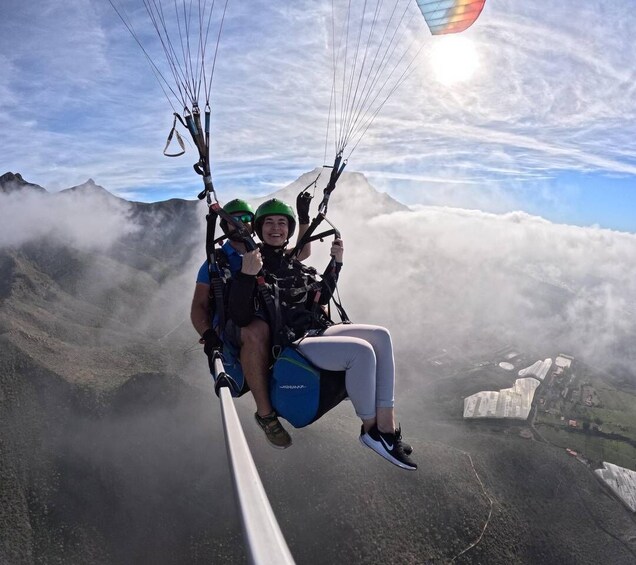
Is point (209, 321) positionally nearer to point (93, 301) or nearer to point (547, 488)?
point (547, 488)

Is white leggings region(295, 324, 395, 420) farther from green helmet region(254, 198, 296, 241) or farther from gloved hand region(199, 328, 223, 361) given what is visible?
green helmet region(254, 198, 296, 241)

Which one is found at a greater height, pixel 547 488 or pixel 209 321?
pixel 209 321

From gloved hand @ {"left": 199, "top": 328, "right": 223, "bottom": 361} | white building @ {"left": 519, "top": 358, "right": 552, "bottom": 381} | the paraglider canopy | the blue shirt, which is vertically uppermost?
the paraglider canopy

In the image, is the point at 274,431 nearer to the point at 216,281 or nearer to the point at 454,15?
the point at 216,281

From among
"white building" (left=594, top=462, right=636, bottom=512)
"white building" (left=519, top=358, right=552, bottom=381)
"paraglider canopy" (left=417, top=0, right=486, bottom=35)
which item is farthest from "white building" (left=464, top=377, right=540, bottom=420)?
"paraglider canopy" (left=417, top=0, right=486, bottom=35)

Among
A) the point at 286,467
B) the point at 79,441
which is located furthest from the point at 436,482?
the point at 79,441

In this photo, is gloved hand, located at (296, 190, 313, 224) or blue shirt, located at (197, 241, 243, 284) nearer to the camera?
blue shirt, located at (197, 241, 243, 284)

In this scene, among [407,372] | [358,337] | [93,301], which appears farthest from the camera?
[93,301]

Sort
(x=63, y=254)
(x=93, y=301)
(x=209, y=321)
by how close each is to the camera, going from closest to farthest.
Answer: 1. (x=209, y=321)
2. (x=93, y=301)
3. (x=63, y=254)
